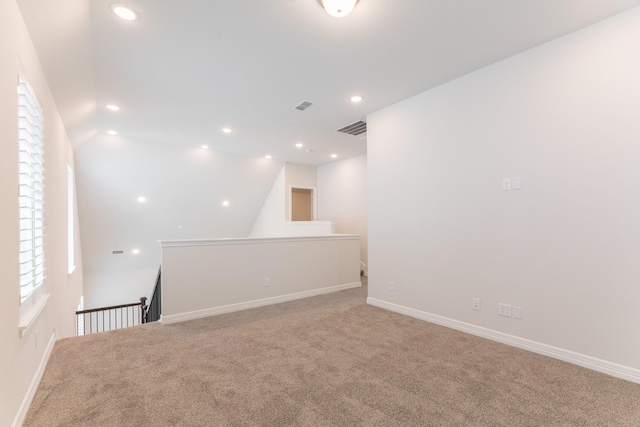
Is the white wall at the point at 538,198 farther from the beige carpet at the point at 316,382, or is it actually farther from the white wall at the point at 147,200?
the white wall at the point at 147,200

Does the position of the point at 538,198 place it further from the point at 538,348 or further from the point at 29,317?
the point at 29,317

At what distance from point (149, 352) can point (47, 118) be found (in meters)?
2.55

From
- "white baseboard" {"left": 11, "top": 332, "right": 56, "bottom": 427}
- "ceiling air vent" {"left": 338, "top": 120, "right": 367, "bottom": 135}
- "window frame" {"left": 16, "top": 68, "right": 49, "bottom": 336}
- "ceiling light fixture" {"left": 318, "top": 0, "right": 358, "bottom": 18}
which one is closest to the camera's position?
"white baseboard" {"left": 11, "top": 332, "right": 56, "bottom": 427}

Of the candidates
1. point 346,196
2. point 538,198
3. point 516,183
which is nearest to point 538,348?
point 538,198

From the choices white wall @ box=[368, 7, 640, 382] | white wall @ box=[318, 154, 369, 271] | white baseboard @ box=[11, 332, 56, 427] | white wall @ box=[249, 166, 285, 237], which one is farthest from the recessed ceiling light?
white wall @ box=[249, 166, 285, 237]

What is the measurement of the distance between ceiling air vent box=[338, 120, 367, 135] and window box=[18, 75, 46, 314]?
389 cm

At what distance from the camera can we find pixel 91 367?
8.23ft

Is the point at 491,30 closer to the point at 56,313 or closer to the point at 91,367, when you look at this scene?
the point at 91,367

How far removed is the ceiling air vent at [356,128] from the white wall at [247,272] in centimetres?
194

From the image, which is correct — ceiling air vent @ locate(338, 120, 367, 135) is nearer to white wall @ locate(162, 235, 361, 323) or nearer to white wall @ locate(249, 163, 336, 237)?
white wall @ locate(162, 235, 361, 323)

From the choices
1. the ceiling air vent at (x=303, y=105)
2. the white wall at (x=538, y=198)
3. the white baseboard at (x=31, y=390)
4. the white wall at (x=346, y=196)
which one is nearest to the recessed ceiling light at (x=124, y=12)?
the ceiling air vent at (x=303, y=105)

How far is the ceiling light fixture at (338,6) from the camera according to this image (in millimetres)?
2098

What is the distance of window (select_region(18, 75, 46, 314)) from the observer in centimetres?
201

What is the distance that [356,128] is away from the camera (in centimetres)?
514
